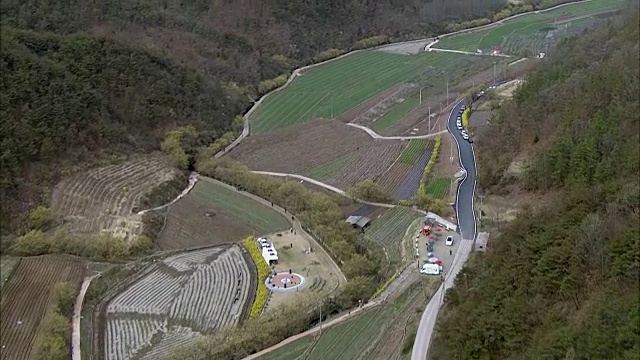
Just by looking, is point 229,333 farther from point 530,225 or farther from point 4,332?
point 530,225

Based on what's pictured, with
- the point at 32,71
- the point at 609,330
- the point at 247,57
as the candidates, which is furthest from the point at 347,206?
the point at 247,57

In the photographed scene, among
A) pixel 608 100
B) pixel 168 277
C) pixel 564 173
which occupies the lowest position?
pixel 168 277

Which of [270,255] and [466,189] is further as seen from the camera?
[466,189]

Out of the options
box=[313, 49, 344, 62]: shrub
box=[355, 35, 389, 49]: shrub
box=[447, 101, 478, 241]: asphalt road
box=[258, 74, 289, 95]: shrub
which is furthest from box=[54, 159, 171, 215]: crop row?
box=[355, 35, 389, 49]: shrub

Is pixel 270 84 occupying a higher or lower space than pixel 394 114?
higher

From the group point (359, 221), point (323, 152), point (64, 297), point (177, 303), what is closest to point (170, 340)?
point (177, 303)

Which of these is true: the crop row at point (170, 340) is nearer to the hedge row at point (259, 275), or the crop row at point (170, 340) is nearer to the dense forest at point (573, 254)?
the hedge row at point (259, 275)

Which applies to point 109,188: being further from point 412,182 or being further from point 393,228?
point 412,182
